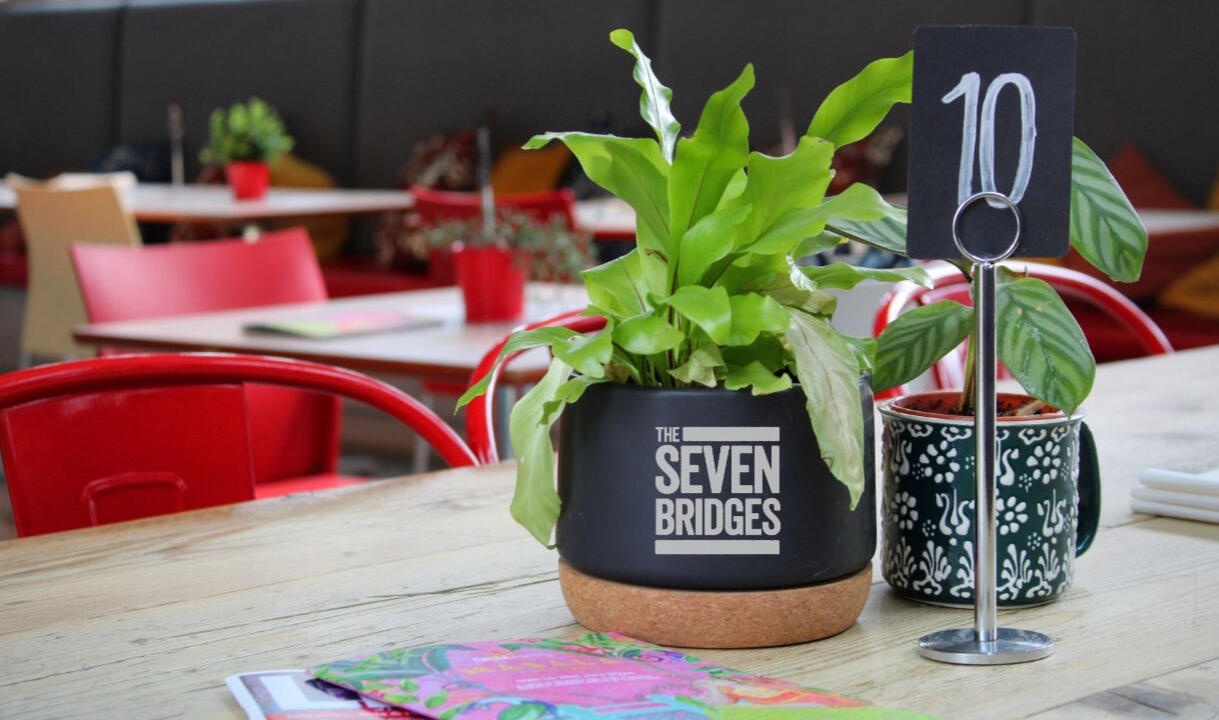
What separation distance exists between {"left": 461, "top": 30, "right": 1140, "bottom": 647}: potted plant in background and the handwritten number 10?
0.06 meters

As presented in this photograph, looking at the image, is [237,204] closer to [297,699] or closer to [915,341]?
[915,341]

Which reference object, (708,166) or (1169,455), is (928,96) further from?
(1169,455)

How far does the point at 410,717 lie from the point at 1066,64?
0.42 metres

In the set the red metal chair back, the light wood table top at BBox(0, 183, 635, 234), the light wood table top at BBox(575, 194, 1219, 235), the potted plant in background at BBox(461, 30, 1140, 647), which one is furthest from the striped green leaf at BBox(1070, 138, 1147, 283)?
the light wood table top at BBox(0, 183, 635, 234)

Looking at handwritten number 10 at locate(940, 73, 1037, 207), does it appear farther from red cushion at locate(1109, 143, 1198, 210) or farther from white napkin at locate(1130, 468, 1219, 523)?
red cushion at locate(1109, 143, 1198, 210)

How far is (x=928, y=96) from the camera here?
30.2 inches

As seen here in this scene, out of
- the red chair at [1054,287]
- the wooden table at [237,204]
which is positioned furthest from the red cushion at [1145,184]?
the red chair at [1054,287]

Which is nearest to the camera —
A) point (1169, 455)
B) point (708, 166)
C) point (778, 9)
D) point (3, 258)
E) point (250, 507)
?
point (708, 166)

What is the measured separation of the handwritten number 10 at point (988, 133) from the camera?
76 cm

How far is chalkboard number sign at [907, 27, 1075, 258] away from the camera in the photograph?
761 millimetres

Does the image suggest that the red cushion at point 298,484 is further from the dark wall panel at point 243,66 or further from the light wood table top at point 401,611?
the dark wall panel at point 243,66

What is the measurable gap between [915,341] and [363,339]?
1727mm

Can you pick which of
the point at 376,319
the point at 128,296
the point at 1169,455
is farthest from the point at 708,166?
the point at 128,296

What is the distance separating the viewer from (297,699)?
2.33ft
